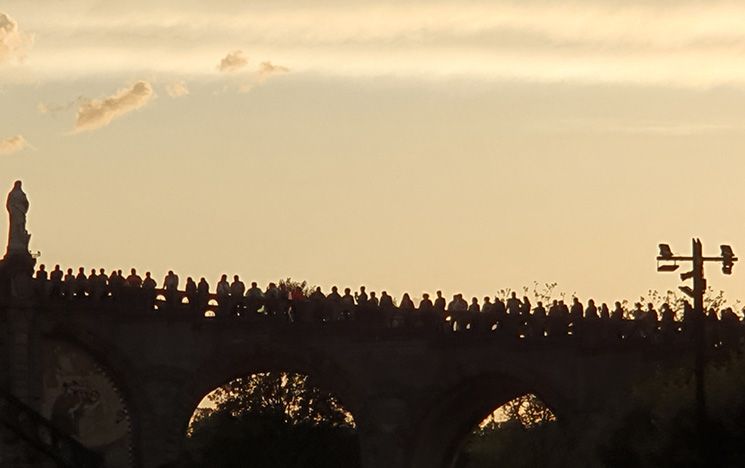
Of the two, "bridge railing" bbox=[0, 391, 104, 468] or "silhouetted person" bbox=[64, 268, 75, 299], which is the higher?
"silhouetted person" bbox=[64, 268, 75, 299]

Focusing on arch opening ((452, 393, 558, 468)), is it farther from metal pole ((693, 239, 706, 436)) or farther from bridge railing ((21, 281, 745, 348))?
metal pole ((693, 239, 706, 436))

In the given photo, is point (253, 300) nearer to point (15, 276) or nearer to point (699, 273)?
point (15, 276)

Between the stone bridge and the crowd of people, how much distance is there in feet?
1.04

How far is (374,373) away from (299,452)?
2876 centimetres

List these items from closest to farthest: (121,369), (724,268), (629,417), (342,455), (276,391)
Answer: (724,268), (629,417), (121,369), (342,455), (276,391)

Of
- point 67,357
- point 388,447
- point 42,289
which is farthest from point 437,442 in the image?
point 67,357

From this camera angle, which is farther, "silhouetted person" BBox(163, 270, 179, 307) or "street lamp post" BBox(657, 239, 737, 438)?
"silhouetted person" BBox(163, 270, 179, 307)

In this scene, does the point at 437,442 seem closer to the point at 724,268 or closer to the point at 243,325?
the point at 243,325

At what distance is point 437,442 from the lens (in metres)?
92.9

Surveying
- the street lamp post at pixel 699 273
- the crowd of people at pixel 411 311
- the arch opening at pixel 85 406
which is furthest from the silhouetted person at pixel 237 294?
the arch opening at pixel 85 406

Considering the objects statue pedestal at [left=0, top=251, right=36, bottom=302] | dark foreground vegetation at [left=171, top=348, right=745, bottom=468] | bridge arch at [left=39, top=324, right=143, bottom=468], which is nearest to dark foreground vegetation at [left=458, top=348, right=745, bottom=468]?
dark foreground vegetation at [left=171, top=348, right=745, bottom=468]

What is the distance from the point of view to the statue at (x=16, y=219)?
3327 inches

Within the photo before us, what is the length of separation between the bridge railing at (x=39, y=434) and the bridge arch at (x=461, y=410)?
503 inches

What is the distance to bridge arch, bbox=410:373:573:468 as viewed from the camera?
88438mm
